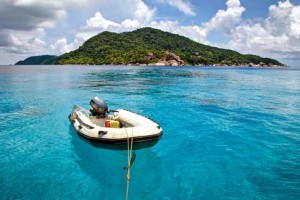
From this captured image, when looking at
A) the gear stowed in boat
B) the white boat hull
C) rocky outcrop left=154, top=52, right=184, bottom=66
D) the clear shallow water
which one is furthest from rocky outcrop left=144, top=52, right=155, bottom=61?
the white boat hull

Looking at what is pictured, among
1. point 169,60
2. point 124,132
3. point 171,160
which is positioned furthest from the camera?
point 169,60

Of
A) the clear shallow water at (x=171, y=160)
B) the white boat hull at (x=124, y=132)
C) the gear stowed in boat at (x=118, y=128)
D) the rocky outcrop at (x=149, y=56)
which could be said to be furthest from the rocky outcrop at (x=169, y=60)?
the white boat hull at (x=124, y=132)

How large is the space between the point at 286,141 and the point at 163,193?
334 inches

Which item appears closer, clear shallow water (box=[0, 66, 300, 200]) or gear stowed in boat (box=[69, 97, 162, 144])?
clear shallow water (box=[0, 66, 300, 200])

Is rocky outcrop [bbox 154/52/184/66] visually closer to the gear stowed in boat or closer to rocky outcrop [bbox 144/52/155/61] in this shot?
rocky outcrop [bbox 144/52/155/61]

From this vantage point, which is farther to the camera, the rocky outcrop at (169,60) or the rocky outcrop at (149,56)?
the rocky outcrop at (149,56)

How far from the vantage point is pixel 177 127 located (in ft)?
53.5

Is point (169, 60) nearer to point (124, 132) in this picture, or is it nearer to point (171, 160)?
point (171, 160)

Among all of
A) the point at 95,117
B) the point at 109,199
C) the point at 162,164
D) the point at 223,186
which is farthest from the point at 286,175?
the point at 95,117

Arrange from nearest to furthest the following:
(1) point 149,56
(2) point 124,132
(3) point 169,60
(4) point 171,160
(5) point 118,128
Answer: (2) point 124,132
(5) point 118,128
(4) point 171,160
(1) point 149,56
(3) point 169,60

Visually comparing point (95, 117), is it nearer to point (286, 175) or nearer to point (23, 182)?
point (23, 182)

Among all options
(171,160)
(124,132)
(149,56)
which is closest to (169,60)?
(149,56)

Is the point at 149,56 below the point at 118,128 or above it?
above

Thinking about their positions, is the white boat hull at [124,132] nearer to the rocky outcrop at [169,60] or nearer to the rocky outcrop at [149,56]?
the rocky outcrop at [169,60]
